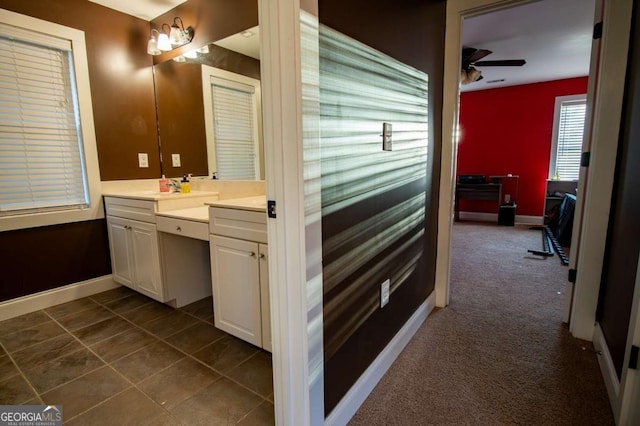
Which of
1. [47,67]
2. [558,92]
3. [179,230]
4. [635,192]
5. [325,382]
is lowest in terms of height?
[325,382]

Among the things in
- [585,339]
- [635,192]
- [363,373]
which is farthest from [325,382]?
[585,339]

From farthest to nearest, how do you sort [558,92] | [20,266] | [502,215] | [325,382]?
1. [502,215]
2. [558,92]
3. [20,266]
4. [325,382]

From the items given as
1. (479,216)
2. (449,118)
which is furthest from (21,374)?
(479,216)

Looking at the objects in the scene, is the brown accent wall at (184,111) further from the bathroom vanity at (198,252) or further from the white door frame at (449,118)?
the white door frame at (449,118)

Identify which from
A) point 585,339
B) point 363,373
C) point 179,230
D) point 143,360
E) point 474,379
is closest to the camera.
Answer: point 363,373

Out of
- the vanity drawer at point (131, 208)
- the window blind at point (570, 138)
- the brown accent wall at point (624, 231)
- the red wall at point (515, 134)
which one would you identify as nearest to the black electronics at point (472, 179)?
the red wall at point (515, 134)

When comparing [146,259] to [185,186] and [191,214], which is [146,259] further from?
[185,186]

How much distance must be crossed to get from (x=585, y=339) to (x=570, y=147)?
450cm

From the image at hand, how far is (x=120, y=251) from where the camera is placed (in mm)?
2693

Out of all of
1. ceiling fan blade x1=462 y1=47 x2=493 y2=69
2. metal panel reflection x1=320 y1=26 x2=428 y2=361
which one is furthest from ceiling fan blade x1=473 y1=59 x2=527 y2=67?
metal panel reflection x1=320 y1=26 x2=428 y2=361

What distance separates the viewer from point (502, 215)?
18.0 feet

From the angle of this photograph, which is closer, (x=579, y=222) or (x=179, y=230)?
(x=579, y=222)

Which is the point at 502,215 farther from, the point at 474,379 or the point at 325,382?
the point at 325,382

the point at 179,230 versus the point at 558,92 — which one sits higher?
the point at 558,92
